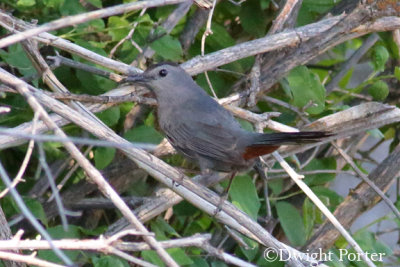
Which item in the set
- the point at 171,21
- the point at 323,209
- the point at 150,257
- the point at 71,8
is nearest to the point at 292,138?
the point at 323,209

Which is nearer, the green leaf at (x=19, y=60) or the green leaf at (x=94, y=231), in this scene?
the green leaf at (x=19, y=60)

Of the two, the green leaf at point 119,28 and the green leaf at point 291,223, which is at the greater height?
the green leaf at point 119,28

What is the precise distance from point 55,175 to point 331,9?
1.81 m

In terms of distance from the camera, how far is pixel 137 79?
3.30 meters

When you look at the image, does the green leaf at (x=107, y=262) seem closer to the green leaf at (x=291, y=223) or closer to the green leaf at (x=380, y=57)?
the green leaf at (x=291, y=223)

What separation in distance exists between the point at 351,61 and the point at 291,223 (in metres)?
1.18

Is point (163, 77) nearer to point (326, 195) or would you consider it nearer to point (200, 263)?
point (200, 263)

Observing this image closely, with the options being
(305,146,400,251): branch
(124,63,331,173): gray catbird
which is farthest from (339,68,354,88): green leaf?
(124,63,331,173): gray catbird

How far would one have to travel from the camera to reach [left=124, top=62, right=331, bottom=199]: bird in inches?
128

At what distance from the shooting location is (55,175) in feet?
12.2

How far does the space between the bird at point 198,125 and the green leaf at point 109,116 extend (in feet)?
0.54

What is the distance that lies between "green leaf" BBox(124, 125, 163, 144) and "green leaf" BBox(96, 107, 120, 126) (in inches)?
5.2

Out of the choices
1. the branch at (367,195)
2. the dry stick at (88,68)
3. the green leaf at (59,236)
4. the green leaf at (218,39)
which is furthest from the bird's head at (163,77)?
the branch at (367,195)

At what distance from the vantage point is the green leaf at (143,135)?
340cm
